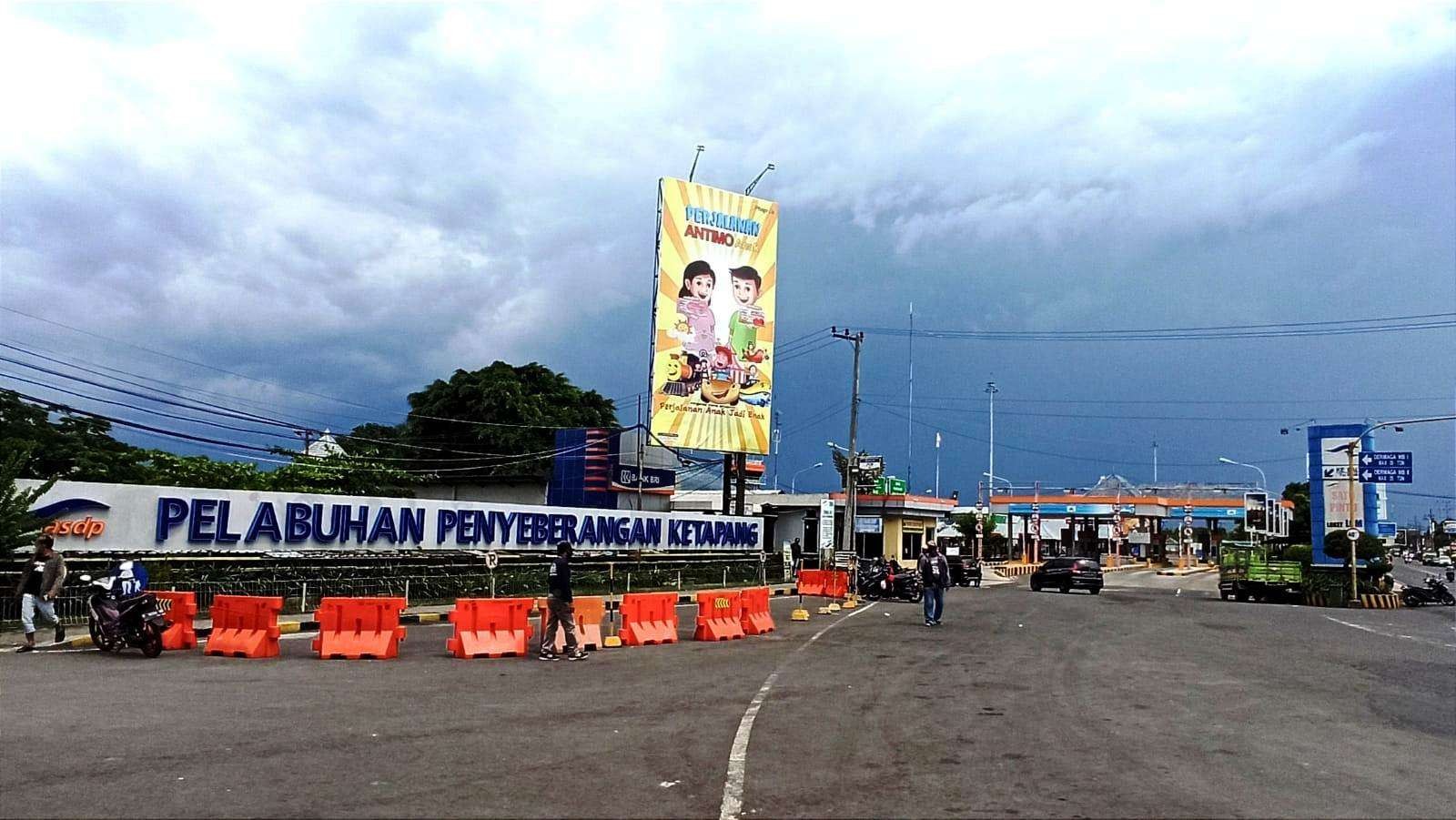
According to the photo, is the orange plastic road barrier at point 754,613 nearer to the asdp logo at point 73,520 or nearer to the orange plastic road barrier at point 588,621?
the orange plastic road barrier at point 588,621

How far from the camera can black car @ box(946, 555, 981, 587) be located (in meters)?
48.7

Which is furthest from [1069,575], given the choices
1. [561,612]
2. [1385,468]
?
[561,612]

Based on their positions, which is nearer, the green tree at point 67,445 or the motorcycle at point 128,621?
the motorcycle at point 128,621

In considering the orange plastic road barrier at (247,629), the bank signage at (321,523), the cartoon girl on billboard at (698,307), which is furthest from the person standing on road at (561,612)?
the cartoon girl on billboard at (698,307)

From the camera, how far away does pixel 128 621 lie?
47.4 ft

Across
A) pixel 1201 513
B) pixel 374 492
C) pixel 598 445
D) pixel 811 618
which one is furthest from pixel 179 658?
pixel 1201 513

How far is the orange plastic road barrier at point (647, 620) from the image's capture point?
17797 millimetres

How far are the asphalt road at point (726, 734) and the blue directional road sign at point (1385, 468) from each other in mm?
30670

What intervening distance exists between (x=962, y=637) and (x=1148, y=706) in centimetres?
821

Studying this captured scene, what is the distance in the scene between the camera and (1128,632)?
22297mm

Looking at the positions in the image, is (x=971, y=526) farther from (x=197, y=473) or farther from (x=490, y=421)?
(x=197, y=473)

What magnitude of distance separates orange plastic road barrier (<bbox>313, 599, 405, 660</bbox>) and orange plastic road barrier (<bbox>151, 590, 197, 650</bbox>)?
7.42ft

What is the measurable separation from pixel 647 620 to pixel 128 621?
25.3 feet

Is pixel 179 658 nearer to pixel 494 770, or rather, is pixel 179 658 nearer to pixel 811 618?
pixel 494 770
